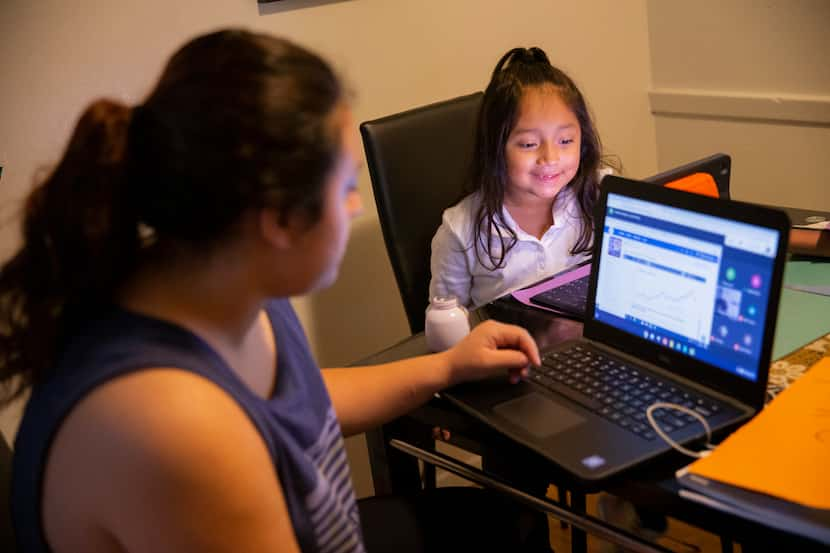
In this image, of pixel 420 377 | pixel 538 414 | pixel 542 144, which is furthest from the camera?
pixel 542 144

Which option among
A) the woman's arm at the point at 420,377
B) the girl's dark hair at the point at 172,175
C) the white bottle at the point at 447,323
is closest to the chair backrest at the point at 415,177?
the white bottle at the point at 447,323

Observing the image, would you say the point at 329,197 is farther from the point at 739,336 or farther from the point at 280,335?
the point at 739,336

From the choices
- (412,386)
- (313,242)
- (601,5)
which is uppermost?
(601,5)

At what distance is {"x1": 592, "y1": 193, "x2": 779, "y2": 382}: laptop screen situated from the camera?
1.14 m

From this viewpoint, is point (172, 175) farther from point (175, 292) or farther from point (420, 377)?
point (420, 377)

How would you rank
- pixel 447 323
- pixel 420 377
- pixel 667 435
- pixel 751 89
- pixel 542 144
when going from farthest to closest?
pixel 751 89 < pixel 542 144 < pixel 447 323 < pixel 420 377 < pixel 667 435

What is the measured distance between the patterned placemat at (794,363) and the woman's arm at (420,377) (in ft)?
1.07

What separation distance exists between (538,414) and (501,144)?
853mm

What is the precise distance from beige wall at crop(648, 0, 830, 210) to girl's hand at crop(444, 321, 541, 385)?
1669 mm

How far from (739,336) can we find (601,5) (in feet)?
6.17

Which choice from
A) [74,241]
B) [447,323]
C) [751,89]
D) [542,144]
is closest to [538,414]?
[447,323]

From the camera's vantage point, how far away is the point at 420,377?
1.35m

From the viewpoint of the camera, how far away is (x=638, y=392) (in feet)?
4.06

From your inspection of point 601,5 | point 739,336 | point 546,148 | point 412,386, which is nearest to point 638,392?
point 739,336
